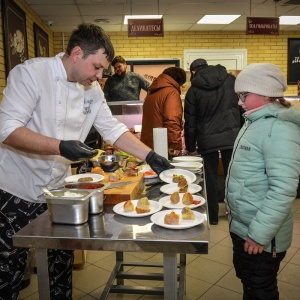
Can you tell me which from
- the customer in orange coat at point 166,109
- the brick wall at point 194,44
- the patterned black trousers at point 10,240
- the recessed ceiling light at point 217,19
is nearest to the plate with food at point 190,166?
the patterned black trousers at point 10,240

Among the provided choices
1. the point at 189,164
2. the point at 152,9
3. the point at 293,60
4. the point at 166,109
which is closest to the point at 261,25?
the point at 152,9

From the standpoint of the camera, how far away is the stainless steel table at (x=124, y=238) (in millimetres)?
1333

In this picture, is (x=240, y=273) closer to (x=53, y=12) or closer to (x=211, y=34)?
(x=53, y=12)

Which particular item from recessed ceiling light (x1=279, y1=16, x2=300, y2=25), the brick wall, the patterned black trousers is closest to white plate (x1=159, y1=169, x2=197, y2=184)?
the patterned black trousers

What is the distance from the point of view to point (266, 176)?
1.80 metres

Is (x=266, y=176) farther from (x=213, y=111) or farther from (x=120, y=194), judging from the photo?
(x=213, y=111)

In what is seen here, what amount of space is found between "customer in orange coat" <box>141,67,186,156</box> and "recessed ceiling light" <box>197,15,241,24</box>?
4253 mm

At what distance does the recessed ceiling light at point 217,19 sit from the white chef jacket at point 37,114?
21.0ft

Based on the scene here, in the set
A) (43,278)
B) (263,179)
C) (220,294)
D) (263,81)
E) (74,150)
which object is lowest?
(220,294)

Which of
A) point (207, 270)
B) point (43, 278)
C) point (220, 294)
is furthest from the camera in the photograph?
point (207, 270)

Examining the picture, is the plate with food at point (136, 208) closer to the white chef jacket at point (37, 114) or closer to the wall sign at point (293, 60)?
the white chef jacket at point (37, 114)

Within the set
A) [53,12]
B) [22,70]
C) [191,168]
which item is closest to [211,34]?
[53,12]

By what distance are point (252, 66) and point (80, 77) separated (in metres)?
0.95

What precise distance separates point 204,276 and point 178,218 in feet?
6.04
